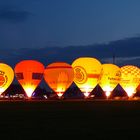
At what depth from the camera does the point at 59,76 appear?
5200 cm

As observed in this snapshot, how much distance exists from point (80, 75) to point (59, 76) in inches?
150

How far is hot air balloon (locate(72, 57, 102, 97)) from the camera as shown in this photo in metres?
54.6

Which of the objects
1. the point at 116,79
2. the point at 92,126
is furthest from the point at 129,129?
the point at 116,79

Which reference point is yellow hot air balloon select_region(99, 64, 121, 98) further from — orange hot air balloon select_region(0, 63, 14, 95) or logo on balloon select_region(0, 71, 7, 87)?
logo on balloon select_region(0, 71, 7, 87)

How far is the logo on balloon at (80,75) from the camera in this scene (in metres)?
54.6

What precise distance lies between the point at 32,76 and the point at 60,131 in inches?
1433

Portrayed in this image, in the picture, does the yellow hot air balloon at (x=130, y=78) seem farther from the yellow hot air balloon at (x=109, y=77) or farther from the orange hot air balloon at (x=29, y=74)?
the orange hot air balloon at (x=29, y=74)

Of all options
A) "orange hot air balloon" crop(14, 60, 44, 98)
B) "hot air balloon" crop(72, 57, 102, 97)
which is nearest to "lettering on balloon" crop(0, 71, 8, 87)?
"orange hot air balloon" crop(14, 60, 44, 98)

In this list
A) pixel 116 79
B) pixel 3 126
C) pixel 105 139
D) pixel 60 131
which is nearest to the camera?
pixel 105 139

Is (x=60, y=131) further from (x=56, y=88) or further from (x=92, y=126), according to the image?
(x=56, y=88)

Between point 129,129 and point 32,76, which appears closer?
point 129,129

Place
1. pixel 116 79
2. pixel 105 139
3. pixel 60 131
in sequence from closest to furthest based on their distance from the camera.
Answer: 1. pixel 105 139
2. pixel 60 131
3. pixel 116 79

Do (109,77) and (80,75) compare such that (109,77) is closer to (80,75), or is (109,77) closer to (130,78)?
(130,78)

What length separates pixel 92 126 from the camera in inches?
700
